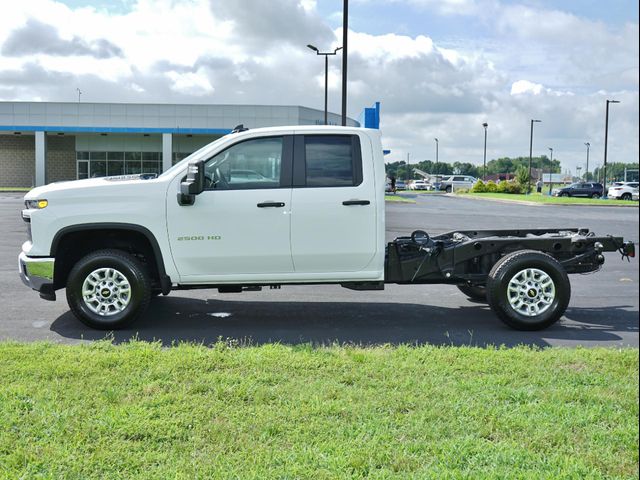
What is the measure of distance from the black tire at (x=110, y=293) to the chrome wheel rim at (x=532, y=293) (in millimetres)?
3861

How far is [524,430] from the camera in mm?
4379

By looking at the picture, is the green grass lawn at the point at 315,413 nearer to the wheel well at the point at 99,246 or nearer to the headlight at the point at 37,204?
the wheel well at the point at 99,246

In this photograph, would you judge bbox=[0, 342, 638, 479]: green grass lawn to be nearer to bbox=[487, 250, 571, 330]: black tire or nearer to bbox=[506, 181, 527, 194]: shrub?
bbox=[487, 250, 571, 330]: black tire

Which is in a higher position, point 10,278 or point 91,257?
point 91,257

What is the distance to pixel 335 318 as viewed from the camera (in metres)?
8.19

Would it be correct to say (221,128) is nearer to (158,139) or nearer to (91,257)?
(158,139)

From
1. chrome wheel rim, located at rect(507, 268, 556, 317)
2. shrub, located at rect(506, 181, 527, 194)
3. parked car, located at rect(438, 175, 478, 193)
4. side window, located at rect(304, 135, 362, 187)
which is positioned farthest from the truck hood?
parked car, located at rect(438, 175, 478, 193)

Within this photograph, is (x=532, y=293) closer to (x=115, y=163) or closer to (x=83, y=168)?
(x=115, y=163)

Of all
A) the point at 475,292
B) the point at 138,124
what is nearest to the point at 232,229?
the point at 475,292

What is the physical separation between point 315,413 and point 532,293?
12.1 feet

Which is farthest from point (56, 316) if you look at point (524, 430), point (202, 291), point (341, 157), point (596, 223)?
point (596, 223)

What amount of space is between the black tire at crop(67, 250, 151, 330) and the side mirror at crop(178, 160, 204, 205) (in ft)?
3.00

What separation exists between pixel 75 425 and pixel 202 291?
5.57m

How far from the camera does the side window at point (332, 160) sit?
292 inches
